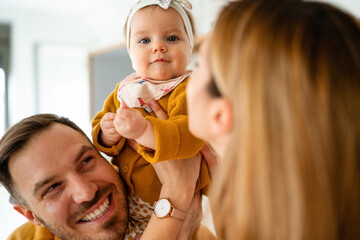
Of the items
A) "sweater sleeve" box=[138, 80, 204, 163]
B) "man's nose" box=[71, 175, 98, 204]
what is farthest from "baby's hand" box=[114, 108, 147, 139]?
"man's nose" box=[71, 175, 98, 204]

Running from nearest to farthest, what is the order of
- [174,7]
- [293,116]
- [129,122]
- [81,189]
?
[293,116] < [129,122] < [81,189] < [174,7]

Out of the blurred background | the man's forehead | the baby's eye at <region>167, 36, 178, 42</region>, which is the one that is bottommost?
the blurred background

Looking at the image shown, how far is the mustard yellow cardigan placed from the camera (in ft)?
3.16

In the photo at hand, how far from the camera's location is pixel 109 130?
1.10 meters

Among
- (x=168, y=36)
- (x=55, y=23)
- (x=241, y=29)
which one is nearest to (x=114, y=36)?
(x=55, y=23)

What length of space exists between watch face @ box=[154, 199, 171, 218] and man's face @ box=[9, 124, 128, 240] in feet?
0.44

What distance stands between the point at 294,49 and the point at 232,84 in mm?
141

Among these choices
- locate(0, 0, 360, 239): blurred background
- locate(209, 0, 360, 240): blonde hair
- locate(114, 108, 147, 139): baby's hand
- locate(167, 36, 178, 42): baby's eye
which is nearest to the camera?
locate(209, 0, 360, 240): blonde hair

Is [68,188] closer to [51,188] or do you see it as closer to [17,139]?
[51,188]

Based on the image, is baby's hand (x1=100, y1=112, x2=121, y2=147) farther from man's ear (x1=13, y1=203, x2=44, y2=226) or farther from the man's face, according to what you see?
man's ear (x1=13, y1=203, x2=44, y2=226)

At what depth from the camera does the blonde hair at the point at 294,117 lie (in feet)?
2.19

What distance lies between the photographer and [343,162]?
0.70 m

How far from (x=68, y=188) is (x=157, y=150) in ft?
1.28

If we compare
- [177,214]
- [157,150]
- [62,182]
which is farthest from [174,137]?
[62,182]
